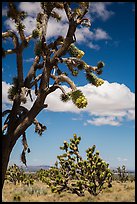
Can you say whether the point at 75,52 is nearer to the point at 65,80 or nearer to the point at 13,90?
the point at 65,80

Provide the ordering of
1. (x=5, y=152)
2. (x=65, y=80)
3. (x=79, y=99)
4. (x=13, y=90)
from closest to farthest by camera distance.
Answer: (x=79, y=99)
(x=5, y=152)
(x=65, y=80)
(x=13, y=90)

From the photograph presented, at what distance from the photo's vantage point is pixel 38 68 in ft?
25.6

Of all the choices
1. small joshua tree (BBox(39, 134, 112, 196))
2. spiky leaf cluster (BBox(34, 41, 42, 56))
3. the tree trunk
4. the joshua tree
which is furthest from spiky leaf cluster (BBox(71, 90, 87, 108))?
small joshua tree (BBox(39, 134, 112, 196))

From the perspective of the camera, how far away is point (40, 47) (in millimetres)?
7516

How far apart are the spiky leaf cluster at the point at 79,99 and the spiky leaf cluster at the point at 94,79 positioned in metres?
0.92

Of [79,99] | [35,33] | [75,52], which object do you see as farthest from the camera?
[75,52]

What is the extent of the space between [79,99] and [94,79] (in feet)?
3.82

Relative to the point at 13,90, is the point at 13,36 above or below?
above

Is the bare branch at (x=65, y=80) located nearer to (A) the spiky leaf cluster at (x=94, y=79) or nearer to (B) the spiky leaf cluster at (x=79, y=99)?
(B) the spiky leaf cluster at (x=79, y=99)

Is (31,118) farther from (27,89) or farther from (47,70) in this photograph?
(47,70)

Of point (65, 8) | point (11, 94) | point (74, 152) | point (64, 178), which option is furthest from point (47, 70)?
point (64, 178)

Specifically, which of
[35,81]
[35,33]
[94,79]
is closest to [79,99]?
[94,79]

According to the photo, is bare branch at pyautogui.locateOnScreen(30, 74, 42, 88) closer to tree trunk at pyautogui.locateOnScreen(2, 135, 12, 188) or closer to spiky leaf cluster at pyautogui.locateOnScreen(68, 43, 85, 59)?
spiky leaf cluster at pyautogui.locateOnScreen(68, 43, 85, 59)

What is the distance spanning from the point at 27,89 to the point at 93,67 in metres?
1.92
